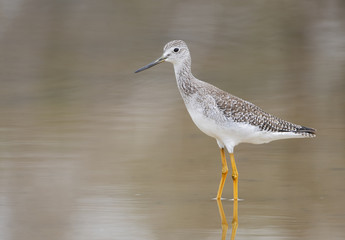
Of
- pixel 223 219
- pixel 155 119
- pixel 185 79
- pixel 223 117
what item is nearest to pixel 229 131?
pixel 223 117

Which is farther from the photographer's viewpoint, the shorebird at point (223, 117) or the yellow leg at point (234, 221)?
the shorebird at point (223, 117)

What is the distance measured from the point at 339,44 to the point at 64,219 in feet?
33.2

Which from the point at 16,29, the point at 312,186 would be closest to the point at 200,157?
the point at 312,186

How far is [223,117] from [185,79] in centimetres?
73

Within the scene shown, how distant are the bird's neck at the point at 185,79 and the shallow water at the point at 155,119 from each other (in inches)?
48.1

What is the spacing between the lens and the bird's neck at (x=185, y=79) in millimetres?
8906

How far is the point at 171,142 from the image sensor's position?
11055mm

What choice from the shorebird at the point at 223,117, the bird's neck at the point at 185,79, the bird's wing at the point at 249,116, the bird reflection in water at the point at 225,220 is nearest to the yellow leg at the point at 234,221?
the bird reflection in water at the point at 225,220

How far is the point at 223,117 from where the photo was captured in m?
8.68

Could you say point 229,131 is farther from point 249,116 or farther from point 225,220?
point 225,220

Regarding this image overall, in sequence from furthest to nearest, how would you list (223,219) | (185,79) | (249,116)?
(185,79) < (249,116) < (223,219)

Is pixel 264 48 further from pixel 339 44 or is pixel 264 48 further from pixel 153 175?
pixel 153 175

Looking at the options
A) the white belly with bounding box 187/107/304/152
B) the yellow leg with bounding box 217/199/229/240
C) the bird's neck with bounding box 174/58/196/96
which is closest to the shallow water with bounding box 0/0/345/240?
the yellow leg with bounding box 217/199/229/240

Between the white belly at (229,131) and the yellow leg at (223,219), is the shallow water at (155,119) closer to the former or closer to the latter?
the yellow leg at (223,219)
